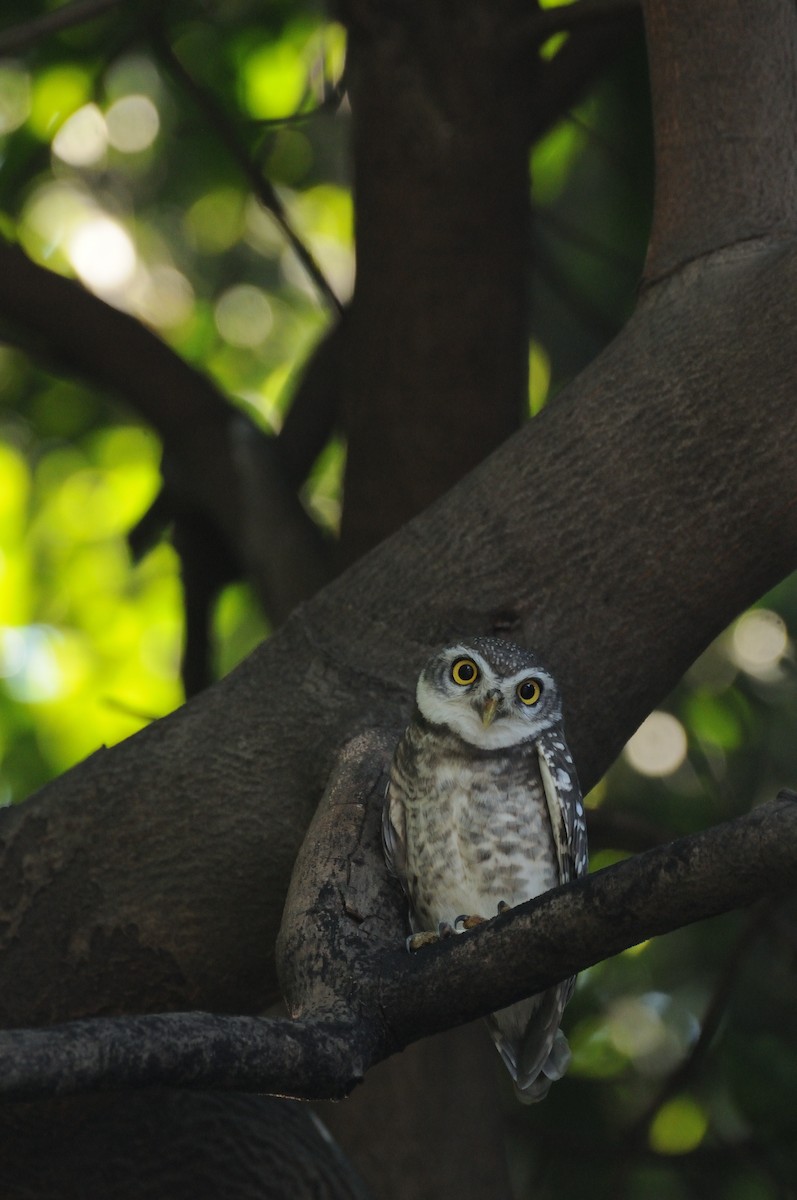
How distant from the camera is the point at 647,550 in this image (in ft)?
8.50

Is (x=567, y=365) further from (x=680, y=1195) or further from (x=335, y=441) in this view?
(x=680, y=1195)

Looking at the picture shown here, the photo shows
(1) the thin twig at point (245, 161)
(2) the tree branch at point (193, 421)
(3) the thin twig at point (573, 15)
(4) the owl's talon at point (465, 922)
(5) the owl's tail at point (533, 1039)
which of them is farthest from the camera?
(1) the thin twig at point (245, 161)

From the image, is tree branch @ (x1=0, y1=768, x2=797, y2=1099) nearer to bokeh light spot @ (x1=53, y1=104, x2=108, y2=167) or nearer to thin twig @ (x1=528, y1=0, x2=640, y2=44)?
thin twig @ (x1=528, y1=0, x2=640, y2=44)

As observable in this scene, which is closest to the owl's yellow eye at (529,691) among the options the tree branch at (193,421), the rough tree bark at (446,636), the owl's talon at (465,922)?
the rough tree bark at (446,636)

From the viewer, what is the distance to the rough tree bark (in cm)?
253

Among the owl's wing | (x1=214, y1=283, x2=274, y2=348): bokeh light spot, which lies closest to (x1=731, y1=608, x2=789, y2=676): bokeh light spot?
the owl's wing

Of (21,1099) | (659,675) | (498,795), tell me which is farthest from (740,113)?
(21,1099)

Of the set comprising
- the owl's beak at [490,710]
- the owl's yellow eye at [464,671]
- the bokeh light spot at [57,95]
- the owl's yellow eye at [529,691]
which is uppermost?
the bokeh light spot at [57,95]

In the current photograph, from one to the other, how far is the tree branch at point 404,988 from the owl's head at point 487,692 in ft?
1.77

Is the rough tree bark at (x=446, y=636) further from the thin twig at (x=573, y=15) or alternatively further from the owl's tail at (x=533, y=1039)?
the thin twig at (x=573, y=15)

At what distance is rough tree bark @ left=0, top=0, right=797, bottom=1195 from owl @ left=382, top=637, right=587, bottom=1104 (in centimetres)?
15

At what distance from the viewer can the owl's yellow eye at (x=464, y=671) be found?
8.13 ft

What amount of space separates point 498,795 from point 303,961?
1.84 ft

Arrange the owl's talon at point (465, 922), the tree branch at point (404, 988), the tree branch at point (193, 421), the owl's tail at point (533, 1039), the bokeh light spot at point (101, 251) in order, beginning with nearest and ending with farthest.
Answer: the tree branch at point (404, 988), the owl's talon at point (465, 922), the owl's tail at point (533, 1039), the tree branch at point (193, 421), the bokeh light spot at point (101, 251)
